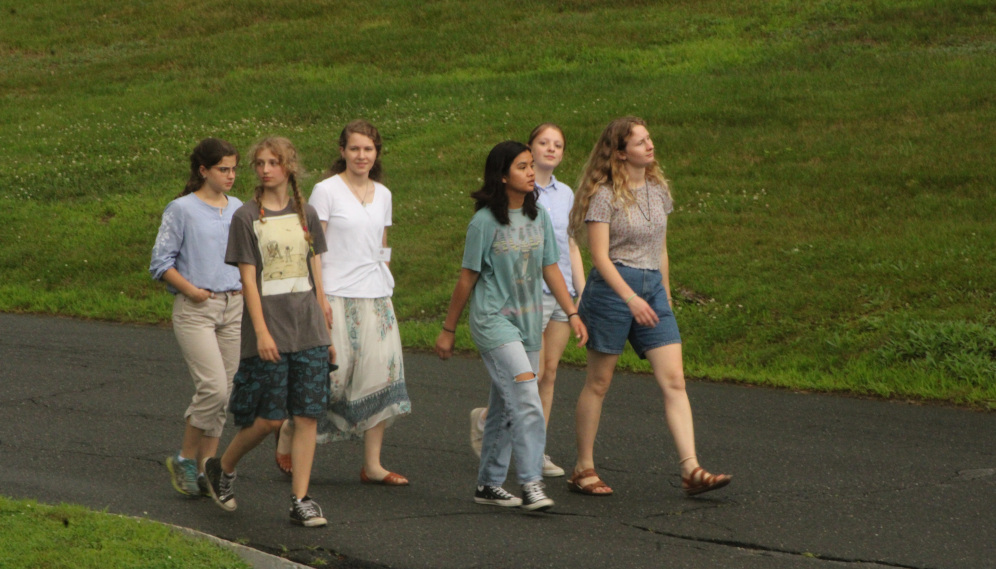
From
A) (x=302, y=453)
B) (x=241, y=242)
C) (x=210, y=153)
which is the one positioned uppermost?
(x=210, y=153)

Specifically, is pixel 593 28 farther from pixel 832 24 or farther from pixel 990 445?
pixel 990 445

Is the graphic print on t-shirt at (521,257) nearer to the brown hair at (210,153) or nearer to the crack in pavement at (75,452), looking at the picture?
the brown hair at (210,153)

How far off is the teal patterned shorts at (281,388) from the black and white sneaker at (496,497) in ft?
3.01

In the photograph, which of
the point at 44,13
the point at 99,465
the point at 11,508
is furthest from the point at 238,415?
the point at 44,13

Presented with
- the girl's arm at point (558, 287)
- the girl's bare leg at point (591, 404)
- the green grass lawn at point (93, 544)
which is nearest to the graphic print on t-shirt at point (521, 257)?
the girl's arm at point (558, 287)

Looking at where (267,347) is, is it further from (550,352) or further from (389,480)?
(550,352)

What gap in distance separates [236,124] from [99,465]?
15413 millimetres

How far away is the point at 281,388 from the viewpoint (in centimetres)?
516

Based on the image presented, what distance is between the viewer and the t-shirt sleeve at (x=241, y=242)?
5105 mm

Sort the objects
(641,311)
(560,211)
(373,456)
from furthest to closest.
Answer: (560,211) → (373,456) → (641,311)

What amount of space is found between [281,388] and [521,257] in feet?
4.25

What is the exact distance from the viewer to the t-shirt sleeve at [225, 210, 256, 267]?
201 inches

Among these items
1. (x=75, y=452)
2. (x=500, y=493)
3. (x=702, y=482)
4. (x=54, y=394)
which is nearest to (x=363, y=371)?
(x=500, y=493)

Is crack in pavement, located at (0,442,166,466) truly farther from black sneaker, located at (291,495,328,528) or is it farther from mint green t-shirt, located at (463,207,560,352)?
mint green t-shirt, located at (463,207,560,352)
